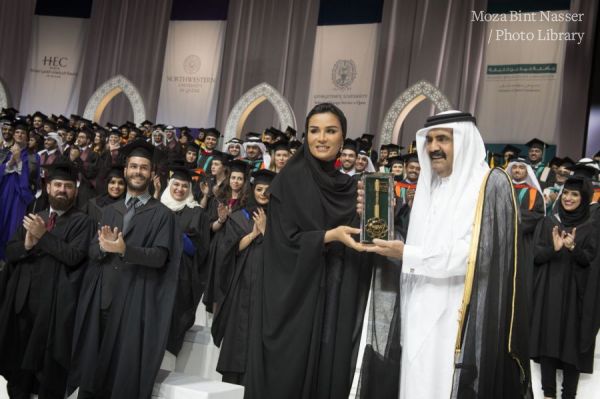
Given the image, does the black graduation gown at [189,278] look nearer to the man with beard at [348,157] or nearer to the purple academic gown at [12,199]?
the man with beard at [348,157]

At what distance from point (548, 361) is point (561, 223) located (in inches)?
51.3

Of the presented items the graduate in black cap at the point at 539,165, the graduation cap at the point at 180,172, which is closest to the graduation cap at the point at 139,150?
the graduation cap at the point at 180,172

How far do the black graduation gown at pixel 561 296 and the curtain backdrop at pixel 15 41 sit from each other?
53.8 ft

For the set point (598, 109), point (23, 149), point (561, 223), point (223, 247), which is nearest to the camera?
point (223, 247)

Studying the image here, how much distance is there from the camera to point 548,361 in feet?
19.9

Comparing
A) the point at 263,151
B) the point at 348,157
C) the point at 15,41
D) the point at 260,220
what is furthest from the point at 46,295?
the point at 15,41

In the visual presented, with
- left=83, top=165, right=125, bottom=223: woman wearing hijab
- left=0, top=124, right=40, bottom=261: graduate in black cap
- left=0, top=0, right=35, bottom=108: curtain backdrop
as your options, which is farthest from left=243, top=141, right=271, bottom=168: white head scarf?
left=0, top=0, right=35, bottom=108: curtain backdrop

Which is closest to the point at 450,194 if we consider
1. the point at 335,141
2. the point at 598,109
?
the point at 335,141

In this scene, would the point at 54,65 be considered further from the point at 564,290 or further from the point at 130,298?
the point at 564,290

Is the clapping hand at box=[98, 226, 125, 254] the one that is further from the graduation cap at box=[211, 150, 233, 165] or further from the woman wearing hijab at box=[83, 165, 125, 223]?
the graduation cap at box=[211, 150, 233, 165]

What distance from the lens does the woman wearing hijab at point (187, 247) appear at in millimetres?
6016

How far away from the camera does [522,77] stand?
13.7 metres

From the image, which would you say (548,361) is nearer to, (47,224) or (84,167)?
(47,224)

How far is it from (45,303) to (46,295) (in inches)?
2.4
